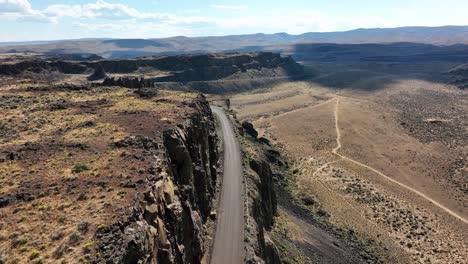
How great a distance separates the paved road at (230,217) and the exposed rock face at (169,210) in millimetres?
1468

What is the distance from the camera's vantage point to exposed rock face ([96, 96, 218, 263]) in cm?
1912

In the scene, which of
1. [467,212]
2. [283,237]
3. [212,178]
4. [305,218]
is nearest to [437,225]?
[467,212]

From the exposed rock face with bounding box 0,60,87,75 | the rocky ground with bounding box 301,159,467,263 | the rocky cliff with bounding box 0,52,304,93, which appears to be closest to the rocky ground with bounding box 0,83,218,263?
the rocky ground with bounding box 301,159,467,263

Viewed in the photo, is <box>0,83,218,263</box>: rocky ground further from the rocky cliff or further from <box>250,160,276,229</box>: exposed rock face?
the rocky cliff

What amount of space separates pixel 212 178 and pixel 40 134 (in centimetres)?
1954

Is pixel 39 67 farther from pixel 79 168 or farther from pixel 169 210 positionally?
pixel 169 210

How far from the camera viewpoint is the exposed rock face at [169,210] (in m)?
19.1

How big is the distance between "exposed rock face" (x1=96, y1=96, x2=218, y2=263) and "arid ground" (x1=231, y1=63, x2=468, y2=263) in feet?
93.4

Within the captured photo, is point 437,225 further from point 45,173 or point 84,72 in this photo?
point 84,72

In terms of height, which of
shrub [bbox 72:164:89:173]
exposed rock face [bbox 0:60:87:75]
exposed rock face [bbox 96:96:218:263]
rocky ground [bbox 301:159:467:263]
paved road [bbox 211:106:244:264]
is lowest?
rocky ground [bbox 301:159:467:263]

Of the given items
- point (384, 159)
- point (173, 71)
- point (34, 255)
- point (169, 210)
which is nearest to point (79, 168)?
point (169, 210)

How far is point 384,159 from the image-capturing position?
8675 centimetres

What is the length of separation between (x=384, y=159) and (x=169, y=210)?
242ft

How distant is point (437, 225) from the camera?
57312 mm
